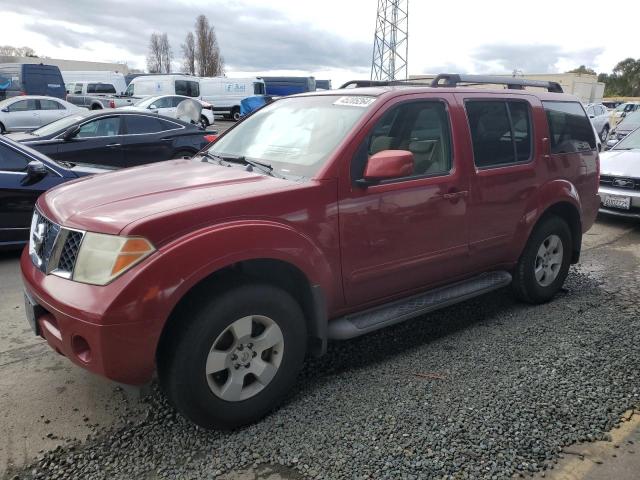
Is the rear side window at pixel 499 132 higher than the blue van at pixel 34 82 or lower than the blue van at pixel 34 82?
lower

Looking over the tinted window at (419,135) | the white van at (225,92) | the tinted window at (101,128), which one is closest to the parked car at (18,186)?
the tinted window at (101,128)

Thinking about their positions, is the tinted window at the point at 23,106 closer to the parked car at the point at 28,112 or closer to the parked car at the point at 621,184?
the parked car at the point at 28,112

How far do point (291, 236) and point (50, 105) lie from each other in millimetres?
18279

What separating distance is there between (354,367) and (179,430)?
1188 mm

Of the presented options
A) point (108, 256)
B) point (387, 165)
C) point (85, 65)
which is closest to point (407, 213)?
point (387, 165)

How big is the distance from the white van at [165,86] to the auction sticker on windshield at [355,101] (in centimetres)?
2789

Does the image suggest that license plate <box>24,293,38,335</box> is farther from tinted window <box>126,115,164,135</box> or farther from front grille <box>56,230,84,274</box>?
tinted window <box>126,115,164,135</box>

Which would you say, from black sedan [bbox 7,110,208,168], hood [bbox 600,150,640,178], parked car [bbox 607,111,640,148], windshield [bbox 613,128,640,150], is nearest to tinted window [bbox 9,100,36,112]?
black sedan [bbox 7,110,208,168]

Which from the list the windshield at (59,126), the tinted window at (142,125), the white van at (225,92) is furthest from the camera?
the white van at (225,92)

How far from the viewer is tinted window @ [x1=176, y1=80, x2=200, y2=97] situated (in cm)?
2965

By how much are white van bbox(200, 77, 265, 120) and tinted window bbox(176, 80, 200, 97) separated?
0.55 m

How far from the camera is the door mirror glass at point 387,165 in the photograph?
3.07 metres

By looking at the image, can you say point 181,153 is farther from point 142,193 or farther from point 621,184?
point 142,193

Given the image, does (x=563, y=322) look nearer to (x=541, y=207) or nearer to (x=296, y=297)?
(x=541, y=207)
